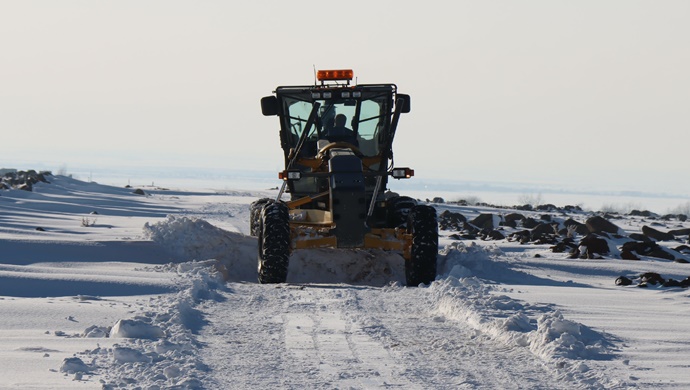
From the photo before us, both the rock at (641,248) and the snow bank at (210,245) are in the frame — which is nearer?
the snow bank at (210,245)

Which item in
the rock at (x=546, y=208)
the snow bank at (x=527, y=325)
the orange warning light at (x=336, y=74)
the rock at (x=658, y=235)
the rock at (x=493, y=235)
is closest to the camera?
the snow bank at (x=527, y=325)

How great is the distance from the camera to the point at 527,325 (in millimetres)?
7797

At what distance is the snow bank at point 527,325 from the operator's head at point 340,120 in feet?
9.21

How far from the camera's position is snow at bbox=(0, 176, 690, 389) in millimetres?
6062

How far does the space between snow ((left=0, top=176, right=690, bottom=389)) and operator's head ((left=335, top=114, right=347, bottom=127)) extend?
170cm

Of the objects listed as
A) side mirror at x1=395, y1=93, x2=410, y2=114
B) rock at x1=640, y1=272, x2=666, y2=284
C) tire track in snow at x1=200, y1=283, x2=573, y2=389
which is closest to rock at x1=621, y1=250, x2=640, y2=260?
rock at x1=640, y1=272, x2=666, y2=284

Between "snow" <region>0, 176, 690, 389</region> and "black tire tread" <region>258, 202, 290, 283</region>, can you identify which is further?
"black tire tread" <region>258, 202, 290, 283</region>

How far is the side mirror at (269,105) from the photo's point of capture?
13.1m

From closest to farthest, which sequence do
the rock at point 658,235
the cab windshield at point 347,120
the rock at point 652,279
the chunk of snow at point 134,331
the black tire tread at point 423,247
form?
the chunk of snow at point 134,331 < the black tire tread at point 423,247 < the rock at point 652,279 < the cab windshield at point 347,120 < the rock at point 658,235

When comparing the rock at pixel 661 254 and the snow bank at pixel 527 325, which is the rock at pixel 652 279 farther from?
the rock at pixel 661 254

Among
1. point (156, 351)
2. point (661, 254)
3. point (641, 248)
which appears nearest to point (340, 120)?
point (641, 248)

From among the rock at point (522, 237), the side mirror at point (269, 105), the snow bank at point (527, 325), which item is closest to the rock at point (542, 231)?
the rock at point (522, 237)

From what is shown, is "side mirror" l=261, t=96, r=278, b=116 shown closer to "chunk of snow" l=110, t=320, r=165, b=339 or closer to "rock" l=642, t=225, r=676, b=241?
"chunk of snow" l=110, t=320, r=165, b=339

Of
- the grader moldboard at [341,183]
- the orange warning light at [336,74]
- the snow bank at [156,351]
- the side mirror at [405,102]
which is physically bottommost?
the snow bank at [156,351]
